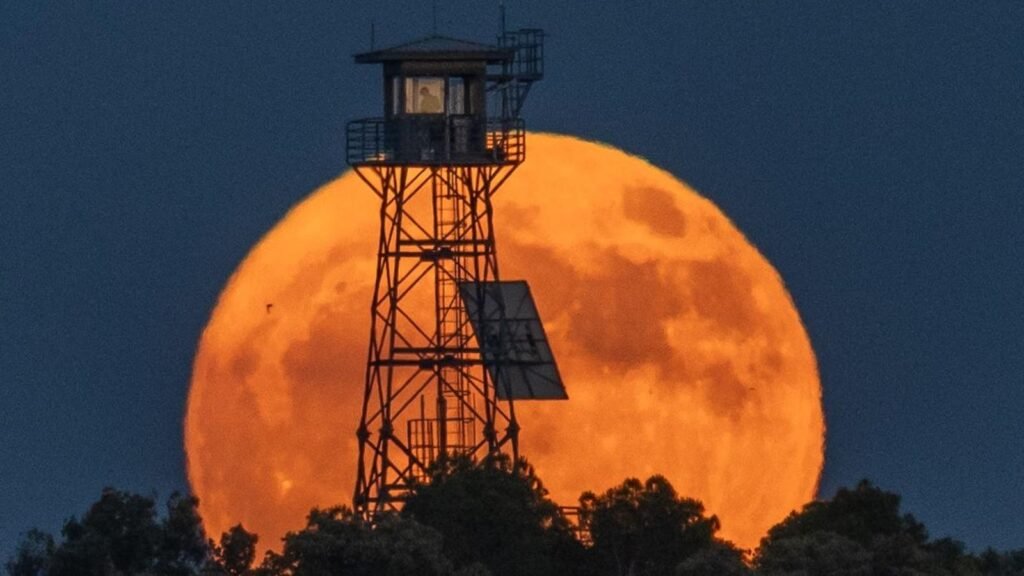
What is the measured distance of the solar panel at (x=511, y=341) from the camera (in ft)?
412

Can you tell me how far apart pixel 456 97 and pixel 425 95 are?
67 centimetres

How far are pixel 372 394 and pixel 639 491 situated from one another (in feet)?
27.8

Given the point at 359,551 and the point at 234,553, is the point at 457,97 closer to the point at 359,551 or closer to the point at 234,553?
the point at 234,553

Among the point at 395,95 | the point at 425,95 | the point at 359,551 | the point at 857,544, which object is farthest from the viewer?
the point at 395,95

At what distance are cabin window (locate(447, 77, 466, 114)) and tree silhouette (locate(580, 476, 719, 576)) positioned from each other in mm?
9818

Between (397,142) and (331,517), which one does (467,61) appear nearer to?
(397,142)

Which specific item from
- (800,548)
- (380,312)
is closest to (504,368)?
(380,312)

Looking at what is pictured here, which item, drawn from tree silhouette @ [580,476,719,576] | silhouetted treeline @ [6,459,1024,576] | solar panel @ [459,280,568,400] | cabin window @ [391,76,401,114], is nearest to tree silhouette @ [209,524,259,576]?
silhouetted treeline @ [6,459,1024,576]

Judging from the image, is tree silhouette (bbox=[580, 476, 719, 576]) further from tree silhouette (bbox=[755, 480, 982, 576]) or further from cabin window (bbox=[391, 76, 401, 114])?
cabin window (bbox=[391, 76, 401, 114])

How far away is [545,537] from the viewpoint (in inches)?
4695

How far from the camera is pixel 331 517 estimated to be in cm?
11431

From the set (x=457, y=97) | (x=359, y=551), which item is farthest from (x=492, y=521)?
(x=457, y=97)

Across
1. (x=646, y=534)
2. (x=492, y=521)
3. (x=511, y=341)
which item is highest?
(x=511, y=341)

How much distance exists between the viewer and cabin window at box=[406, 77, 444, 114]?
125 metres
